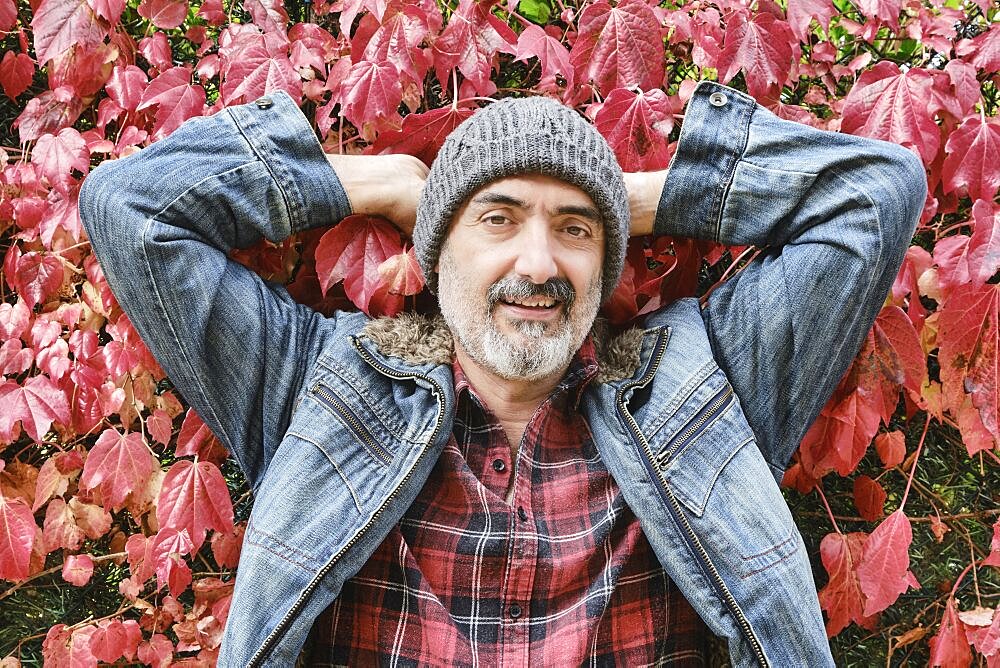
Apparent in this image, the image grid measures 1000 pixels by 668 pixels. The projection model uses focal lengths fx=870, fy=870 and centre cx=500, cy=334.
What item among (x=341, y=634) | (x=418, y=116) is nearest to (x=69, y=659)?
(x=341, y=634)

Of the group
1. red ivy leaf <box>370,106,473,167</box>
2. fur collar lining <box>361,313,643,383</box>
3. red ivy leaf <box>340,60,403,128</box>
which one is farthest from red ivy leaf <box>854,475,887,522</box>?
red ivy leaf <box>340,60,403,128</box>

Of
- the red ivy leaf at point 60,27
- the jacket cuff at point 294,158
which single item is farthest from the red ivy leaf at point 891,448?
the red ivy leaf at point 60,27

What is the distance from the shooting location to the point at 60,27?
6.35 ft

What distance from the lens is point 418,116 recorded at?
1928 millimetres

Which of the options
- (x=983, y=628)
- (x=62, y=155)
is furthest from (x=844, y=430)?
(x=62, y=155)

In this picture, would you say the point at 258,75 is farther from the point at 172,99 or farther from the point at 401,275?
the point at 401,275

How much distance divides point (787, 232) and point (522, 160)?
23.2 inches

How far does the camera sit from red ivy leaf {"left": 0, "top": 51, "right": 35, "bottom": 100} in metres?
2.06

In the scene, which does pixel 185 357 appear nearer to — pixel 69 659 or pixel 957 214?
pixel 69 659

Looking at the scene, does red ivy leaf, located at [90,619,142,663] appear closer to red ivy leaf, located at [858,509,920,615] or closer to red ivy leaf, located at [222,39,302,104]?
red ivy leaf, located at [222,39,302,104]

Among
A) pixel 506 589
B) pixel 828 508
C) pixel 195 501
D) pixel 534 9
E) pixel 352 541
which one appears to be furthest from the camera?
pixel 534 9

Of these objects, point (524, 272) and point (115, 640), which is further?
point (115, 640)

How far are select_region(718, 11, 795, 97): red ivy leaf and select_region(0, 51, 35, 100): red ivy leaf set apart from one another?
5.30 feet

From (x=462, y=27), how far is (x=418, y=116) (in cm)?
22
